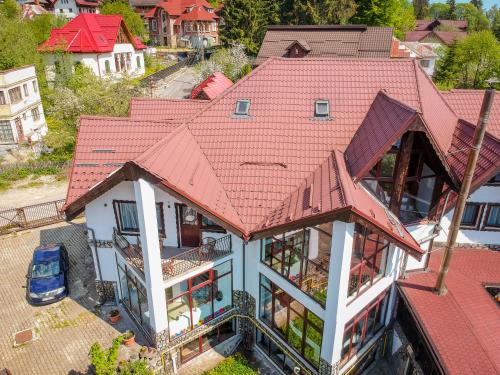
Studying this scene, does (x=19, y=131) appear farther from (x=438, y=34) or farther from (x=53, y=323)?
(x=438, y=34)

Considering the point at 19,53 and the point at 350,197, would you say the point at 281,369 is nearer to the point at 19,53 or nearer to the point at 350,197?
the point at 350,197

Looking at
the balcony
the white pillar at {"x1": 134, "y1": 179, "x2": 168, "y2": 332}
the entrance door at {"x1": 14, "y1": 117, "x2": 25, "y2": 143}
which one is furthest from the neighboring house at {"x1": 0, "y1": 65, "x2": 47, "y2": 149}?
the white pillar at {"x1": 134, "y1": 179, "x2": 168, "y2": 332}

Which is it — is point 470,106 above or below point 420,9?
below

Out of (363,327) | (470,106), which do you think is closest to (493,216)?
(470,106)

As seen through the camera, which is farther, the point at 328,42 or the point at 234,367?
the point at 328,42

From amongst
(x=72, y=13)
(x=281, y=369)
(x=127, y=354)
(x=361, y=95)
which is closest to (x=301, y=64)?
(x=361, y=95)

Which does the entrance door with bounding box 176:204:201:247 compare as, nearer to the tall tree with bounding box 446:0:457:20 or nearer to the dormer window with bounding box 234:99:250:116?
the dormer window with bounding box 234:99:250:116
